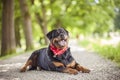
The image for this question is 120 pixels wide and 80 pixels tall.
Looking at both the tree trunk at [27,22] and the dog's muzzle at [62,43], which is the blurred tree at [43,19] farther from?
the dog's muzzle at [62,43]

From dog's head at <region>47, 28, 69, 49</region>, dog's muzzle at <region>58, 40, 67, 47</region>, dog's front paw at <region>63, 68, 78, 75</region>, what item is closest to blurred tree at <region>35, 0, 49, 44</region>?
dog's head at <region>47, 28, 69, 49</region>

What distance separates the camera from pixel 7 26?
2206 cm

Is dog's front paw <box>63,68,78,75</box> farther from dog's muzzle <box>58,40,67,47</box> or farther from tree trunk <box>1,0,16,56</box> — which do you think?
tree trunk <box>1,0,16,56</box>

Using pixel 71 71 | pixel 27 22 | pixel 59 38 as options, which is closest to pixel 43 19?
pixel 27 22

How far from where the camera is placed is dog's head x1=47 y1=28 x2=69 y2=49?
953cm

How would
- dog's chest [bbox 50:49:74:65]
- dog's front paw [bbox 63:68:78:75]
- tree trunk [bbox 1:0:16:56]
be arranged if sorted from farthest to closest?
tree trunk [bbox 1:0:16:56], dog's chest [bbox 50:49:74:65], dog's front paw [bbox 63:68:78:75]

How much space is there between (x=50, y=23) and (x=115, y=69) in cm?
3053

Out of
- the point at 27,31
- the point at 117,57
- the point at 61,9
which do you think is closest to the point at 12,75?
the point at 117,57

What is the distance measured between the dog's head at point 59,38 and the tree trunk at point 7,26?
12.5 m

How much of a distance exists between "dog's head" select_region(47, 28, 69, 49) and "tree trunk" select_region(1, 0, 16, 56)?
40.9ft

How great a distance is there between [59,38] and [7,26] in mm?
12998

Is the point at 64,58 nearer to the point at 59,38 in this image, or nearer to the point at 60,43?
the point at 60,43

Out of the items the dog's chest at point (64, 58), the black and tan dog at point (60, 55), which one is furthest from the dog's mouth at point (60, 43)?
the dog's chest at point (64, 58)

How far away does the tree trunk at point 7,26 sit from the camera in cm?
2189
